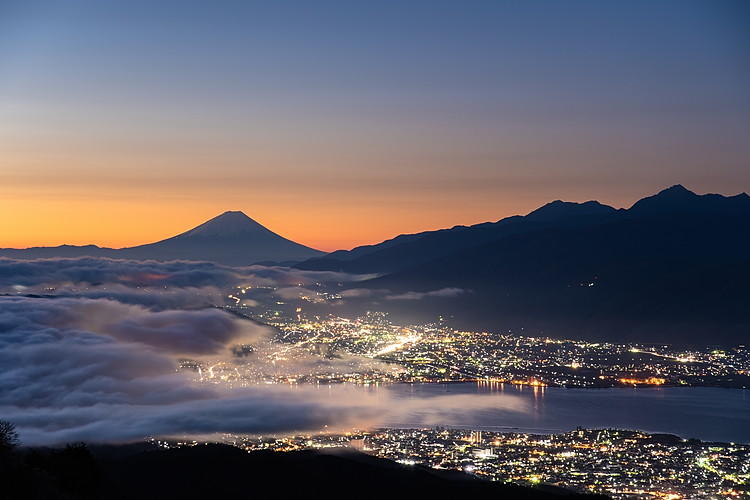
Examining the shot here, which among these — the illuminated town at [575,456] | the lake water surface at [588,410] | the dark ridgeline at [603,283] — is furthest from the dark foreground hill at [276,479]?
the dark ridgeline at [603,283]

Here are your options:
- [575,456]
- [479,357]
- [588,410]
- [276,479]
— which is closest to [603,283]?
[479,357]

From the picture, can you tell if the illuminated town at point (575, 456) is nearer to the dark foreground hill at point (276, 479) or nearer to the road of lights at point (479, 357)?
the dark foreground hill at point (276, 479)

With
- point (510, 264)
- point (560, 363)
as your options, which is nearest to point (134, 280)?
point (560, 363)

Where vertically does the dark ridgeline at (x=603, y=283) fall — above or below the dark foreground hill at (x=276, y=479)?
above

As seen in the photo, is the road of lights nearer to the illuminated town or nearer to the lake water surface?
the lake water surface

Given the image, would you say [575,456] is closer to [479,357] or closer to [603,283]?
[479,357]

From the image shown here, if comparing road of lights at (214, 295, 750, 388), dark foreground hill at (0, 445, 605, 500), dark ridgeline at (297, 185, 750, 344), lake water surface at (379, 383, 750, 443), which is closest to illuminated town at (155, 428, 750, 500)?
lake water surface at (379, 383, 750, 443)
